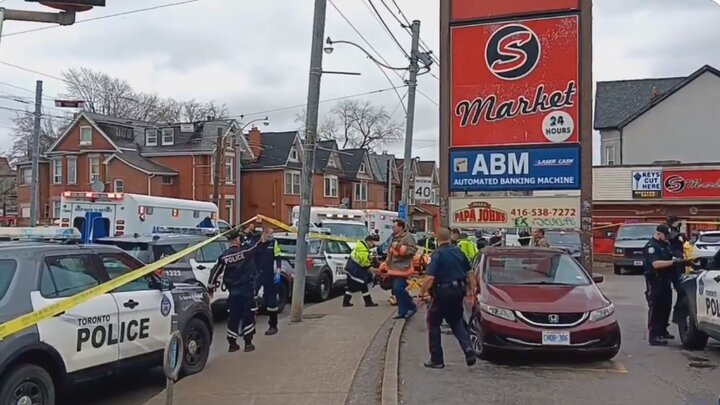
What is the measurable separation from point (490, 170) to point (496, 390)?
727 cm

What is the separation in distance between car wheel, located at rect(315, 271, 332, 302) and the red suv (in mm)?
8542

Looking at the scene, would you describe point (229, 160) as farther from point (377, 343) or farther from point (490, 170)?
point (377, 343)

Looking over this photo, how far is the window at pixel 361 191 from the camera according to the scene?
235 ft

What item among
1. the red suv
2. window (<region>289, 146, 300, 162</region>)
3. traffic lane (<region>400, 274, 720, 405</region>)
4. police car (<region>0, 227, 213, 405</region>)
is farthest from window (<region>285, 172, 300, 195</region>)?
police car (<region>0, 227, 213, 405</region>)

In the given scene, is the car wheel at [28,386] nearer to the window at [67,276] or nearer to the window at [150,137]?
the window at [67,276]

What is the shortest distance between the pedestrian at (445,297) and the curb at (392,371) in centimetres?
50

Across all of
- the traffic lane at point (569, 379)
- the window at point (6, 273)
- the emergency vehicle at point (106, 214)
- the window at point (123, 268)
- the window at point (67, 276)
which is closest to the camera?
the window at point (6, 273)

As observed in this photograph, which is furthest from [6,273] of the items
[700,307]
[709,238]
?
[709,238]

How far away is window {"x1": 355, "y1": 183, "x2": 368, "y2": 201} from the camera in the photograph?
235 ft

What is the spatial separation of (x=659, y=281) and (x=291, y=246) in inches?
366

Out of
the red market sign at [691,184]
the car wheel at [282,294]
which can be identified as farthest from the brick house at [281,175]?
the car wheel at [282,294]

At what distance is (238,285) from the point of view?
10.5 m

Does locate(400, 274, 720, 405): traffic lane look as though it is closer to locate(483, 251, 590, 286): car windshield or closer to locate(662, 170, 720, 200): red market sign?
locate(483, 251, 590, 286): car windshield

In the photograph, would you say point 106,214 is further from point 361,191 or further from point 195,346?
point 361,191
